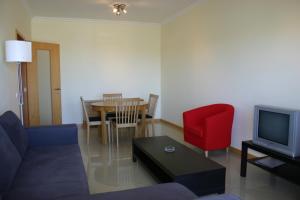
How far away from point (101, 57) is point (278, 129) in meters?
4.80

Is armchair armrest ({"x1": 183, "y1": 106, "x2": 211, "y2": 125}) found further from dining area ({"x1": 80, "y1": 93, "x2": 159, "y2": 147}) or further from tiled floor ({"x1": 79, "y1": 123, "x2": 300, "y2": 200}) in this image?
dining area ({"x1": 80, "y1": 93, "x2": 159, "y2": 147})

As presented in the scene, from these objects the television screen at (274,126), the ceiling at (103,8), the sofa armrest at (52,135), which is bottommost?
the sofa armrest at (52,135)

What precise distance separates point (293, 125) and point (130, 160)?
2231 mm

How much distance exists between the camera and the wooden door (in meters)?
5.68

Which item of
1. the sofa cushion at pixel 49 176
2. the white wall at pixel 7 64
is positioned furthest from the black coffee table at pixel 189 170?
the white wall at pixel 7 64

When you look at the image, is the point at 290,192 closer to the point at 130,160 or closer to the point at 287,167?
the point at 287,167

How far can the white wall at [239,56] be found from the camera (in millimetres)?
3174

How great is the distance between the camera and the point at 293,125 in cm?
255

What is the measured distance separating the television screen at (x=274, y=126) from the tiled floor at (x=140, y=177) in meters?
0.55

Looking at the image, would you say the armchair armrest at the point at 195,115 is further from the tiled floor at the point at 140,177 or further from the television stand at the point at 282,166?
the television stand at the point at 282,166

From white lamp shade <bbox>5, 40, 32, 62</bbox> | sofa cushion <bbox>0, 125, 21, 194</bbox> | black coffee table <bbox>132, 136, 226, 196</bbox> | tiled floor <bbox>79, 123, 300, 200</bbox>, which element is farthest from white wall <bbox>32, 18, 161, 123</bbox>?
sofa cushion <bbox>0, 125, 21, 194</bbox>

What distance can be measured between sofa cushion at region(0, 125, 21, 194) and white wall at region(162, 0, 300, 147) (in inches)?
121

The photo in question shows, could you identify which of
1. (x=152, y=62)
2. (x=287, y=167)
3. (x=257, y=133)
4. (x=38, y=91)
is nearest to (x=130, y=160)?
(x=257, y=133)

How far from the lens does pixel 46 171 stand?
219 centimetres
